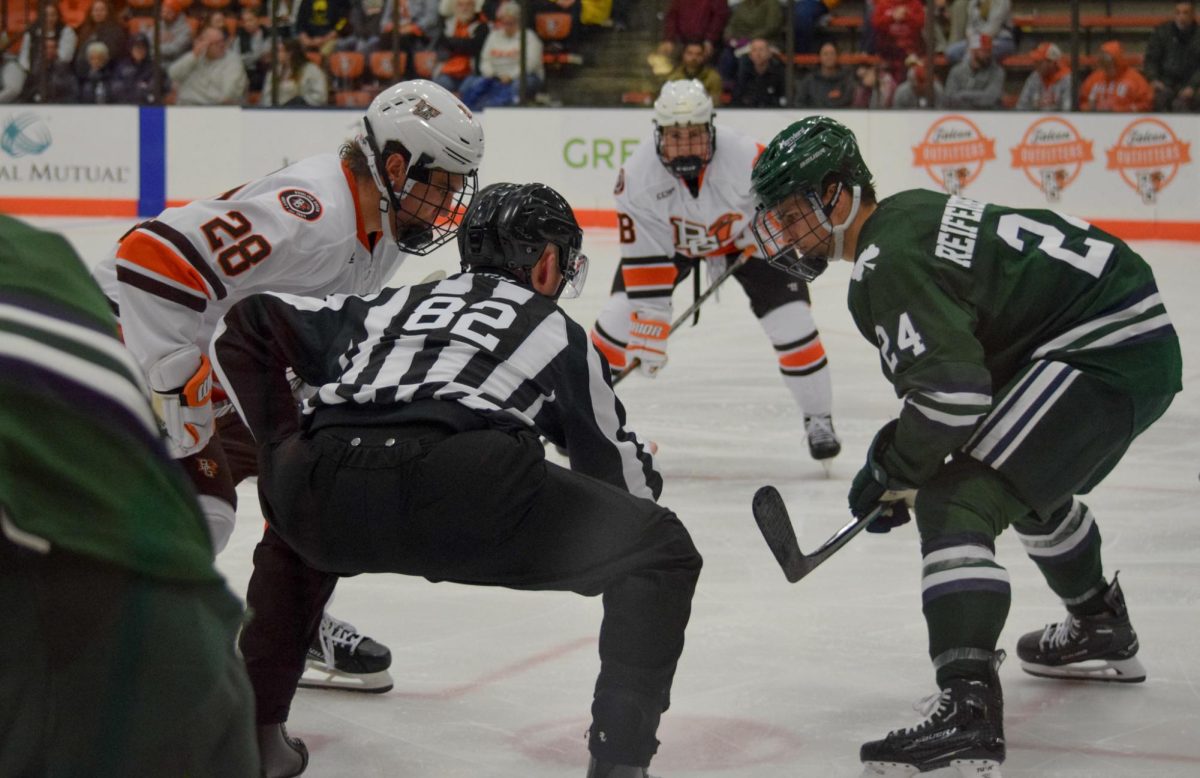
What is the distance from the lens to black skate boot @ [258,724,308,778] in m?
2.44

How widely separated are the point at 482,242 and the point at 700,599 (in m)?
1.44

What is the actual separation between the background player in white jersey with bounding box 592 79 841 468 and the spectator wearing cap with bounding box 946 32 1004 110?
583 cm

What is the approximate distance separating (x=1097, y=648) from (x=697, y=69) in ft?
29.5

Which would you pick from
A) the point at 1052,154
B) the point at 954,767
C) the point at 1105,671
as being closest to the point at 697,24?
the point at 1052,154

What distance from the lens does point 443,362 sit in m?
2.24

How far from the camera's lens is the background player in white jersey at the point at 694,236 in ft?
16.4

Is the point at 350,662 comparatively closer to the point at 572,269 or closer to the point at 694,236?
the point at 572,269

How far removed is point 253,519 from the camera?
4.34 meters

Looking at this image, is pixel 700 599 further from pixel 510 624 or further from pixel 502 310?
pixel 502 310

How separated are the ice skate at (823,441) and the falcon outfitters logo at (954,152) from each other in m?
5.81

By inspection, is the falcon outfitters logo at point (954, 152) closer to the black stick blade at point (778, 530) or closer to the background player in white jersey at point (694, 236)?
the background player in white jersey at point (694, 236)

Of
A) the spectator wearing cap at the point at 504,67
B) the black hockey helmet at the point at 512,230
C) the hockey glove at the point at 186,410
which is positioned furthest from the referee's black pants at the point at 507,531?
the spectator wearing cap at the point at 504,67

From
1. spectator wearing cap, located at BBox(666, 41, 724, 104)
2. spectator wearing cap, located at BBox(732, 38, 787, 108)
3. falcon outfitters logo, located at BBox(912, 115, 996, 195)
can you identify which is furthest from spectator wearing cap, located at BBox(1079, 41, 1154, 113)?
spectator wearing cap, located at BBox(666, 41, 724, 104)

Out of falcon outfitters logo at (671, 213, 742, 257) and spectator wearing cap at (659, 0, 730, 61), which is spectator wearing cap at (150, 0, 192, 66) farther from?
falcon outfitters logo at (671, 213, 742, 257)
